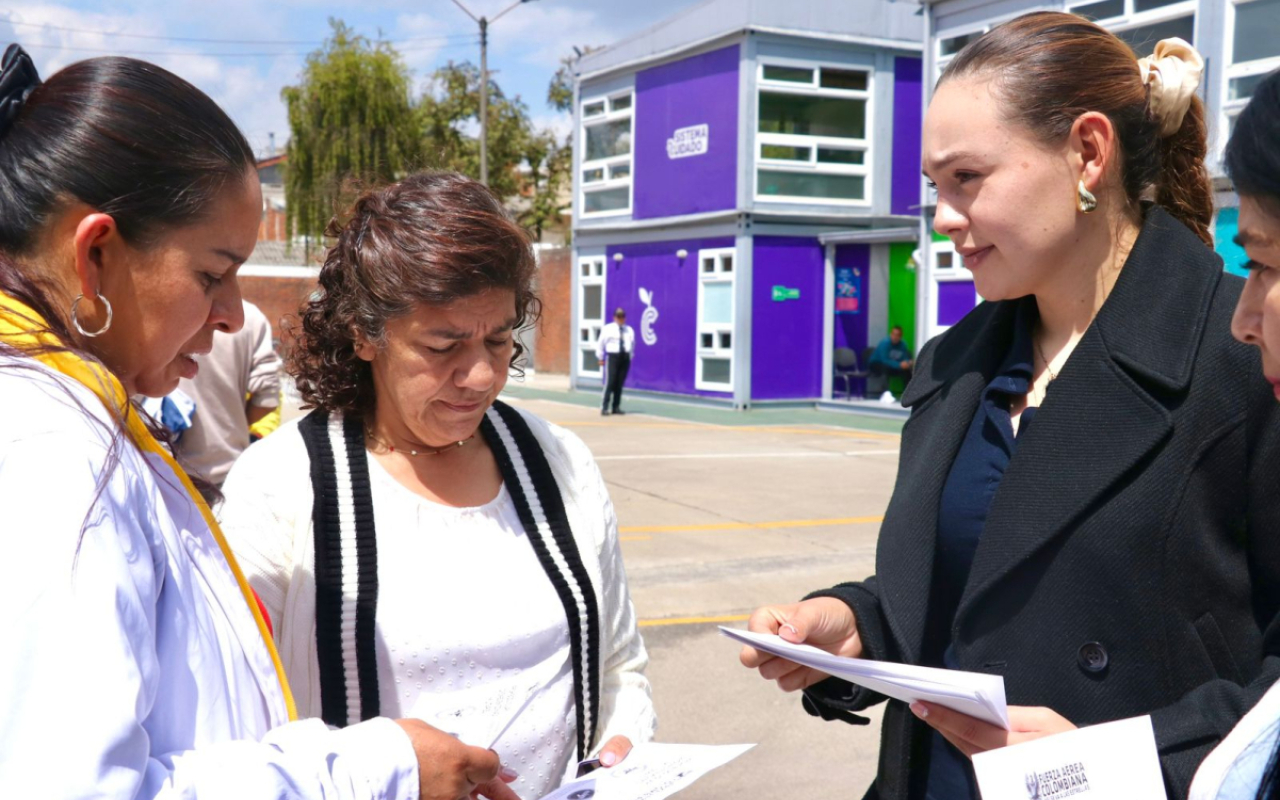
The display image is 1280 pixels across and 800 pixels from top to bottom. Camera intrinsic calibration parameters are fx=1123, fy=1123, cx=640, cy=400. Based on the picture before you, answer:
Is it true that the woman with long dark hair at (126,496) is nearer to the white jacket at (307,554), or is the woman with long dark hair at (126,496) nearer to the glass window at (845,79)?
the white jacket at (307,554)

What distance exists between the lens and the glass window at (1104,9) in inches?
541

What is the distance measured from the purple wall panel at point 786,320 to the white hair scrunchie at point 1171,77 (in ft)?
55.4

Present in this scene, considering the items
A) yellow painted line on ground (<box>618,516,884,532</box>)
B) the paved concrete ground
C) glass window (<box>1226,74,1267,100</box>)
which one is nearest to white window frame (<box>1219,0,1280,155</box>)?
glass window (<box>1226,74,1267,100</box>)

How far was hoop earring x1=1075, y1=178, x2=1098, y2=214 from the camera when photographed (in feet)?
6.43

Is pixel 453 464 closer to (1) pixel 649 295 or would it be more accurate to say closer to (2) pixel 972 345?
(2) pixel 972 345

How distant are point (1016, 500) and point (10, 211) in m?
1.57

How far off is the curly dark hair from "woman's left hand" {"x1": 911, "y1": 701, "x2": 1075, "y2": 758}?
1.18 m

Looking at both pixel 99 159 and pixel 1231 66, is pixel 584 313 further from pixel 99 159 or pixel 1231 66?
pixel 99 159

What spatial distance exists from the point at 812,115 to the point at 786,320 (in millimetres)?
3541

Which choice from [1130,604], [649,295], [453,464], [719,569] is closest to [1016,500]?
[1130,604]

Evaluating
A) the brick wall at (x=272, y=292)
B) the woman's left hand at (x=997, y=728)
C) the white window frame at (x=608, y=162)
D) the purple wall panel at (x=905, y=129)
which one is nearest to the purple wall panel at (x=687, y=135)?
the white window frame at (x=608, y=162)

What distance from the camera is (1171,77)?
1968mm

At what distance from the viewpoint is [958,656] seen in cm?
197

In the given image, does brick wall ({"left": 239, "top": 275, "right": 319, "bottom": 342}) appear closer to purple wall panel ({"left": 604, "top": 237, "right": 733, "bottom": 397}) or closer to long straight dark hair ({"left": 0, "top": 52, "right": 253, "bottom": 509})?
purple wall panel ({"left": 604, "top": 237, "right": 733, "bottom": 397})
